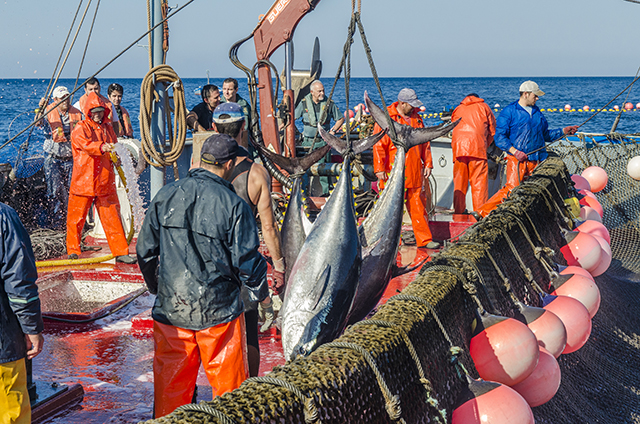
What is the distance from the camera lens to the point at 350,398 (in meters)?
2.02

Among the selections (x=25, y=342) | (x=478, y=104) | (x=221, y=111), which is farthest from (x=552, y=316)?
(x=478, y=104)

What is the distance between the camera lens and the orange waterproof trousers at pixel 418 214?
638 cm

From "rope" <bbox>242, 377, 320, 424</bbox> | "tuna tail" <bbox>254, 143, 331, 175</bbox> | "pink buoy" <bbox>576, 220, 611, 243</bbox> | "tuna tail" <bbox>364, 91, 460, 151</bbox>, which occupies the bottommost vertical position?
"pink buoy" <bbox>576, 220, 611, 243</bbox>

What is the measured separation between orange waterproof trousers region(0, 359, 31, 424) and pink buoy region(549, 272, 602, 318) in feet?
12.9

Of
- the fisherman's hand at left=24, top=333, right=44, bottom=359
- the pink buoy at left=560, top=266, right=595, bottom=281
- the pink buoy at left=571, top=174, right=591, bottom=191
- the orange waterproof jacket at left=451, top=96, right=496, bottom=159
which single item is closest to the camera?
the fisherman's hand at left=24, top=333, right=44, bottom=359

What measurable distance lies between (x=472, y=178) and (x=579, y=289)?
3101 millimetres

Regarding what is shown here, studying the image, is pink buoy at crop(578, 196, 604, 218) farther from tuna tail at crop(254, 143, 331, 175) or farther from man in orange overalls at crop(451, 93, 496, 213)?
tuna tail at crop(254, 143, 331, 175)

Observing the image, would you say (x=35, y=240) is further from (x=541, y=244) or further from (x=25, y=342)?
(x=541, y=244)

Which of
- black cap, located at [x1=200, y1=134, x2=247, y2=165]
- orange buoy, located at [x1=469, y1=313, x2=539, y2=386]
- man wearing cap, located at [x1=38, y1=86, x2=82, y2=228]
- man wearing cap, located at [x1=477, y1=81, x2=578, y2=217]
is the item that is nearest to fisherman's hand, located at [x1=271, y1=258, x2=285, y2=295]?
black cap, located at [x1=200, y1=134, x2=247, y2=165]

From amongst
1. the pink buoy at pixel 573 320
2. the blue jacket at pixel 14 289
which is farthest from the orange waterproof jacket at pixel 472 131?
the blue jacket at pixel 14 289

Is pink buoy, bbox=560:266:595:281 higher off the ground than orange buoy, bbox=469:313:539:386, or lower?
lower

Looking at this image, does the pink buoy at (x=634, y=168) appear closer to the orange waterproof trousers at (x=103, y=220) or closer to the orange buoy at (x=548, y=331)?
the orange buoy at (x=548, y=331)

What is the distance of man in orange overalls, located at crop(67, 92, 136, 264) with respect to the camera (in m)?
5.89

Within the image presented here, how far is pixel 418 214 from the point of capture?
638 cm
